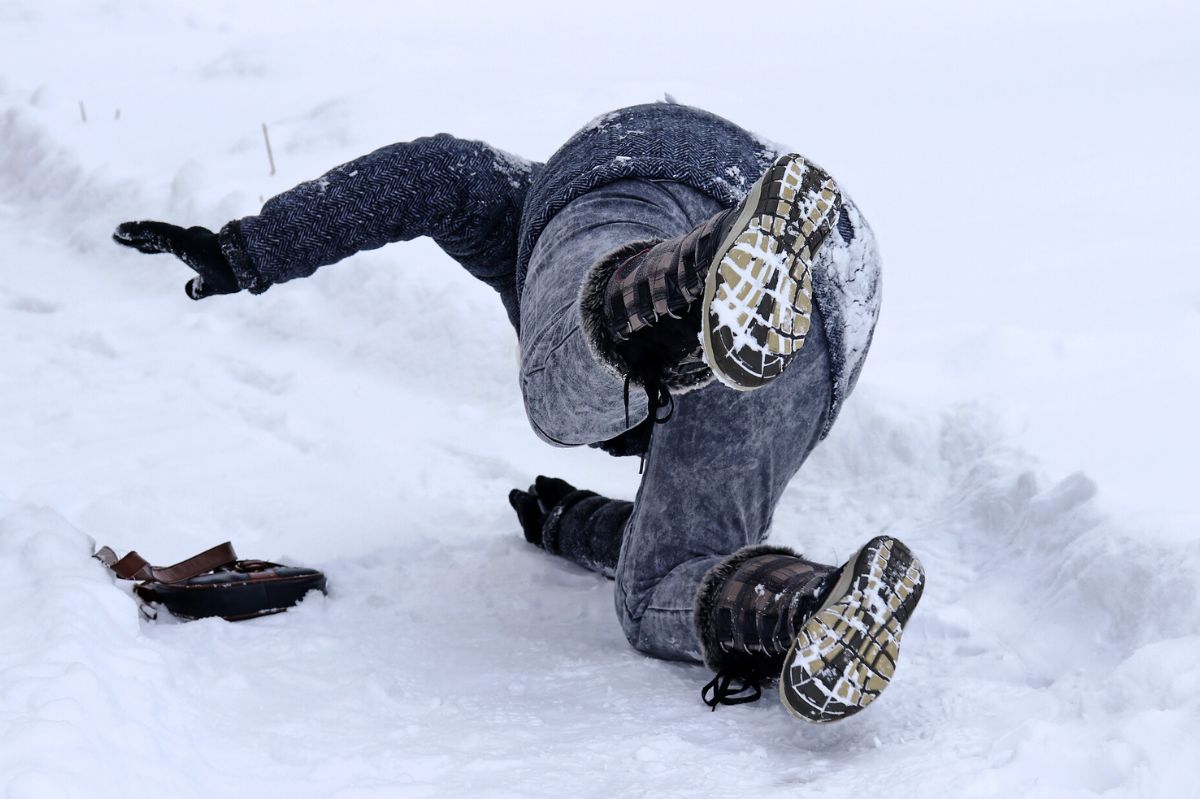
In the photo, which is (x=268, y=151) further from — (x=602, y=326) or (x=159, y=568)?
(x=602, y=326)

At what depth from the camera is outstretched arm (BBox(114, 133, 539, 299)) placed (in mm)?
1984

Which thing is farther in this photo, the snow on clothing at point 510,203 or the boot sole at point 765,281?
the snow on clothing at point 510,203

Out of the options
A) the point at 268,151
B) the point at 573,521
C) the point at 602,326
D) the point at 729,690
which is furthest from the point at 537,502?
the point at 268,151

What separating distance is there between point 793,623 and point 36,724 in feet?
2.98

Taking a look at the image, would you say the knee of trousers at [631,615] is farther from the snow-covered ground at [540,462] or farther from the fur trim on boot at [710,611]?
the fur trim on boot at [710,611]

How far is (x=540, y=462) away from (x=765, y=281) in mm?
1800

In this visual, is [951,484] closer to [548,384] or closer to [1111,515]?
[1111,515]

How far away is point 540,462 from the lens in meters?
3.04

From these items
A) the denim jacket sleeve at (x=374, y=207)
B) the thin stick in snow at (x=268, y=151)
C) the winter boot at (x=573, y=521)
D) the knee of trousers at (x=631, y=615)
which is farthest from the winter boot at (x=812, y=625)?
the thin stick in snow at (x=268, y=151)

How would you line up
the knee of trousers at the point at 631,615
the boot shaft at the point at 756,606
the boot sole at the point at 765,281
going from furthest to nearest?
the knee of trousers at the point at 631,615, the boot shaft at the point at 756,606, the boot sole at the point at 765,281

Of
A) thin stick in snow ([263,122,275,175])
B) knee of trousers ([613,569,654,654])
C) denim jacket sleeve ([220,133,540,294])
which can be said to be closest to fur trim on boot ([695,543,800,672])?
knee of trousers ([613,569,654,654])

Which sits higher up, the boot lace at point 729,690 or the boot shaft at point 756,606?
the boot shaft at point 756,606

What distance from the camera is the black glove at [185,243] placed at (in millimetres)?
1979

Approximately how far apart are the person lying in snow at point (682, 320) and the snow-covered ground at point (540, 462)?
14 centimetres
